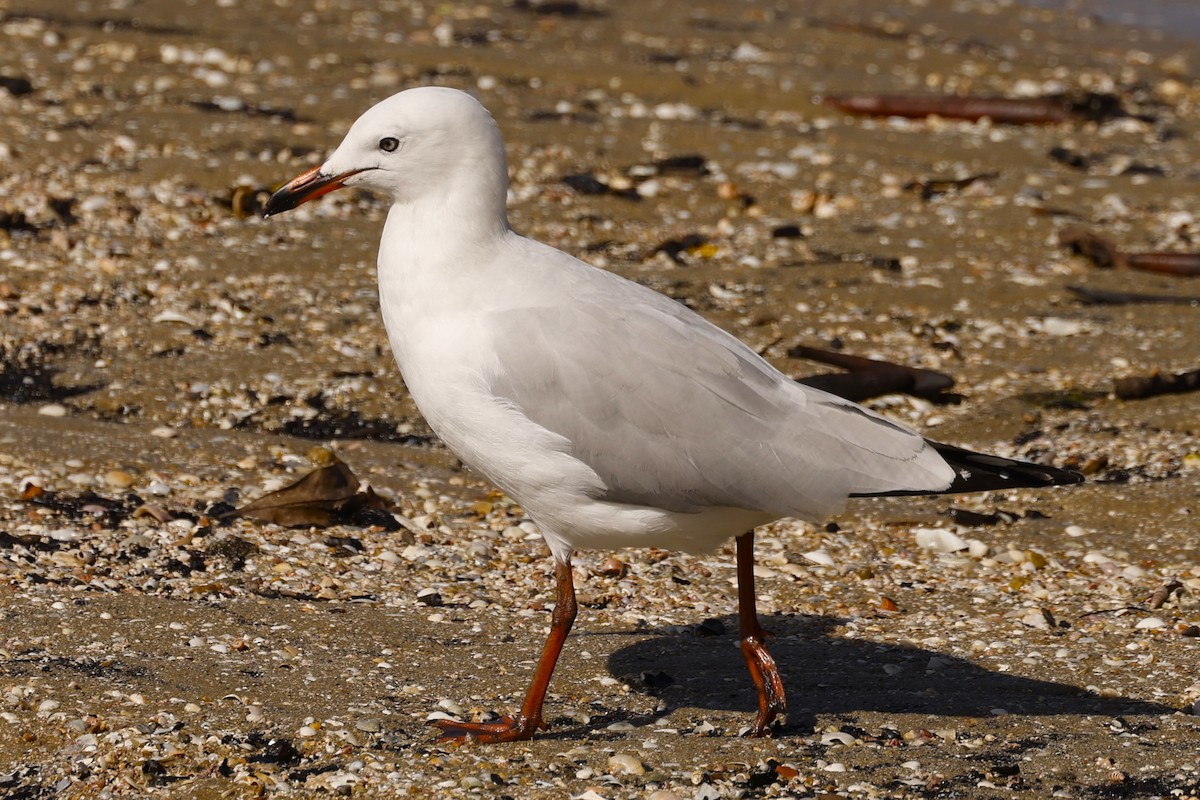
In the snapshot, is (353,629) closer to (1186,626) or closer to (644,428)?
(644,428)

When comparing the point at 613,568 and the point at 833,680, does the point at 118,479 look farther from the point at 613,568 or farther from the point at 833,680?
the point at 833,680

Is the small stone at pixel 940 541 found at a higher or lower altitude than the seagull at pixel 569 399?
lower

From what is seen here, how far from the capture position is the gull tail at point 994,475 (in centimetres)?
414

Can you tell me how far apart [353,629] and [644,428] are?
50.6 inches

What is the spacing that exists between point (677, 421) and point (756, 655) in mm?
789

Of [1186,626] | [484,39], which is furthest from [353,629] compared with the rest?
[484,39]

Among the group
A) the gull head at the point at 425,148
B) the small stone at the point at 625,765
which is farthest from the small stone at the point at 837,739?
the gull head at the point at 425,148

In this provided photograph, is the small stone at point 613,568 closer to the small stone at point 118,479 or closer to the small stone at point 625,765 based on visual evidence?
the small stone at point 625,765

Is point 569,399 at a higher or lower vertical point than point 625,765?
higher

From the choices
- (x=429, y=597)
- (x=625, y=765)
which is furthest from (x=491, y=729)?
(x=429, y=597)

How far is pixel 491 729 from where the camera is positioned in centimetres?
405

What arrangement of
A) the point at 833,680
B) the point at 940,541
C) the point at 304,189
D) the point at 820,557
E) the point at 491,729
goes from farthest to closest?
the point at 940,541 < the point at 820,557 < the point at 833,680 < the point at 304,189 < the point at 491,729

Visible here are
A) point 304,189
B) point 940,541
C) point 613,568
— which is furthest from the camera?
point 940,541

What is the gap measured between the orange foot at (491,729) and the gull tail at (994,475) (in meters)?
1.13
